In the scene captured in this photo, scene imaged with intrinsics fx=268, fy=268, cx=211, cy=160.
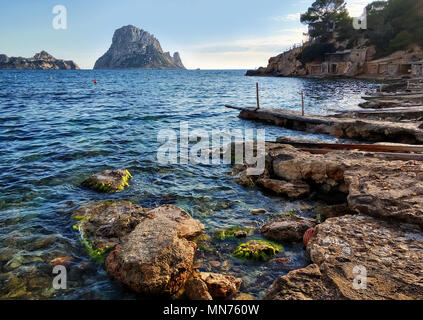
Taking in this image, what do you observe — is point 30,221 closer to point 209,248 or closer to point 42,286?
point 42,286

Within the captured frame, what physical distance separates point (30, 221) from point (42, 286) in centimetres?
277

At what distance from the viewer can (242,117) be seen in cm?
2295

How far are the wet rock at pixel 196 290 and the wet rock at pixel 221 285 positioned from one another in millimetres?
118

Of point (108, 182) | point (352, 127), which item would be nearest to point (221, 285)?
point (108, 182)

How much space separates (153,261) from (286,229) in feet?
10.4

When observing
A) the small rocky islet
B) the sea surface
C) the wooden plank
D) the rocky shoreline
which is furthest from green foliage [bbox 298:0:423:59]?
the small rocky islet

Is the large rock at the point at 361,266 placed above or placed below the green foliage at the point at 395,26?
below

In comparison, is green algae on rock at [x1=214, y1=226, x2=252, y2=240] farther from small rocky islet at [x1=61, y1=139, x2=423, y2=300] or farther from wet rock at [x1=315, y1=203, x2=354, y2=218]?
wet rock at [x1=315, y1=203, x2=354, y2=218]

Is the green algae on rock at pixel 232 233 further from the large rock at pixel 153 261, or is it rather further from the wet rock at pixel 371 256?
the wet rock at pixel 371 256

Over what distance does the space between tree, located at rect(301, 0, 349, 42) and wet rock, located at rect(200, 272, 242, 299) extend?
9586 cm

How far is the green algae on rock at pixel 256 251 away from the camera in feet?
18.1

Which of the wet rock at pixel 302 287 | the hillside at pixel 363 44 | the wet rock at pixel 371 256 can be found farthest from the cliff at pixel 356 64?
the wet rock at pixel 302 287

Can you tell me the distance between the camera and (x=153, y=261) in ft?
14.5
